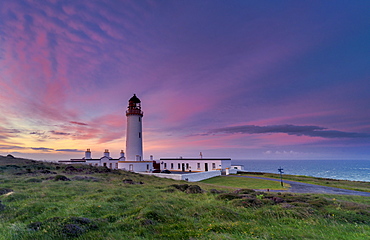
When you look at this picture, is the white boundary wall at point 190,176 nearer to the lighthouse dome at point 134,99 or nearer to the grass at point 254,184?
the grass at point 254,184

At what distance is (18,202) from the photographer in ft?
32.3

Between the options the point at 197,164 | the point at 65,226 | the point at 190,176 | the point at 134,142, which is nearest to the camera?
the point at 65,226

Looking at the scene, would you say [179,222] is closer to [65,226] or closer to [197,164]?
[65,226]

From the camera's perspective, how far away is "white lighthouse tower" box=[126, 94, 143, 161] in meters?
38.7

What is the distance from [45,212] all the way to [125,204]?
3.36m

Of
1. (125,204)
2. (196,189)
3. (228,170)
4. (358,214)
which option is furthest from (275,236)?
(228,170)

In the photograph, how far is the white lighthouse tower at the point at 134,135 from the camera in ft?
127

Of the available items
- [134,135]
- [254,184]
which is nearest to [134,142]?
[134,135]

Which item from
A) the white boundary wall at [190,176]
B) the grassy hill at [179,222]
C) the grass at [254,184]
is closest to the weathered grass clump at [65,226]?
the grassy hill at [179,222]

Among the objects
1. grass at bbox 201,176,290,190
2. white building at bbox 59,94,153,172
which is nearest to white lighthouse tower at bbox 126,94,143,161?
white building at bbox 59,94,153,172

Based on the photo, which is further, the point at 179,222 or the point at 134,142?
the point at 134,142

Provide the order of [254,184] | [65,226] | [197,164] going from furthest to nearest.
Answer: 1. [197,164]
2. [254,184]
3. [65,226]

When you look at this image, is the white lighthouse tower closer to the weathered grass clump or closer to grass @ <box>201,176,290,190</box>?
grass @ <box>201,176,290,190</box>

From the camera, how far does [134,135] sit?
39.2m
